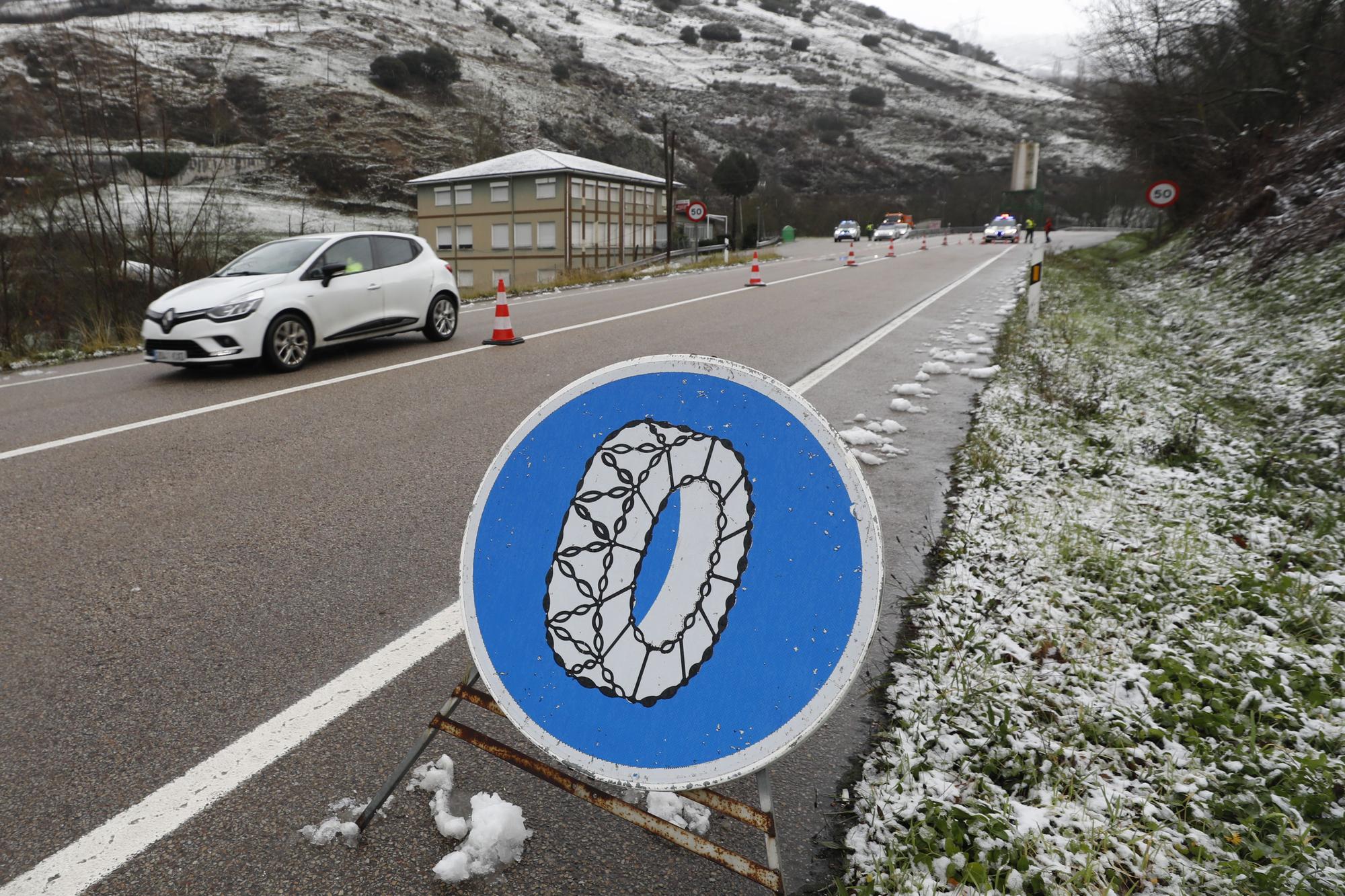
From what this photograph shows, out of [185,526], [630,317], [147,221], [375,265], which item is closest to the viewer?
[185,526]

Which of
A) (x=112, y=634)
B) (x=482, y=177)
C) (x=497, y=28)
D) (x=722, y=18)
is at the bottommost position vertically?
(x=112, y=634)

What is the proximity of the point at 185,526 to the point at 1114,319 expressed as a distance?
12.1 meters

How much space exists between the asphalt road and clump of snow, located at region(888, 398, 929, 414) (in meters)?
0.10

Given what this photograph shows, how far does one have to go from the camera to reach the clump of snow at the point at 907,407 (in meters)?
6.88

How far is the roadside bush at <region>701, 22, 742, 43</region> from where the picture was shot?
136 m

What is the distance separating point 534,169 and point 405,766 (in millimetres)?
43471

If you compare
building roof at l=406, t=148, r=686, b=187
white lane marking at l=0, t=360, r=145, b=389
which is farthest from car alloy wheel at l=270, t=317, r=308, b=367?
building roof at l=406, t=148, r=686, b=187

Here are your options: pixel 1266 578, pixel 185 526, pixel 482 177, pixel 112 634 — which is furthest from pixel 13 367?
pixel 482 177

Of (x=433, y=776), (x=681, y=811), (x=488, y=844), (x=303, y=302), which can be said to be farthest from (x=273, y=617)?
(x=303, y=302)

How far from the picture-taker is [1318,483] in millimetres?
4977

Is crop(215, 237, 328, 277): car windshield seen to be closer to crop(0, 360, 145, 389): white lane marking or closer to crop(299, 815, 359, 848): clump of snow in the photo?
crop(0, 360, 145, 389): white lane marking

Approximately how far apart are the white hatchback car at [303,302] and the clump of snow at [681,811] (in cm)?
777

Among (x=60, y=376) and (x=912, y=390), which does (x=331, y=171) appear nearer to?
(x=60, y=376)

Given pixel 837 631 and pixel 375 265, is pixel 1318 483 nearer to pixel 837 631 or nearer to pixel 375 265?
pixel 837 631
